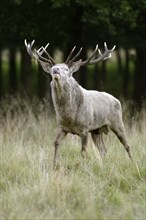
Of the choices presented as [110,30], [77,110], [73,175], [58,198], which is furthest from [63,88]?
[110,30]

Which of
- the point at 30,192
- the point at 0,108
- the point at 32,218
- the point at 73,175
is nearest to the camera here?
the point at 32,218

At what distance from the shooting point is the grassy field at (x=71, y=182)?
7645 mm

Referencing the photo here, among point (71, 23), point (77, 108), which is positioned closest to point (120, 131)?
point (77, 108)

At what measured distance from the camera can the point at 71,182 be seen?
817 centimetres

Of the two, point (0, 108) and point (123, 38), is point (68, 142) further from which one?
point (123, 38)

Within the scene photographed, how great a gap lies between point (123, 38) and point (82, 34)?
1.20m

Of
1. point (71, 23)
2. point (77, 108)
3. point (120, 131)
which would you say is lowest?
point (120, 131)

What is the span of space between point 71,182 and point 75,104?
2102mm

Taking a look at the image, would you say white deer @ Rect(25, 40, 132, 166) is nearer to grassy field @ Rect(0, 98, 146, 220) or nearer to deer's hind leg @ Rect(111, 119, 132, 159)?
deer's hind leg @ Rect(111, 119, 132, 159)

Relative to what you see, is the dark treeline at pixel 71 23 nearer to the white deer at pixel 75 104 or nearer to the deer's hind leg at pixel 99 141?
the deer's hind leg at pixel 99 141

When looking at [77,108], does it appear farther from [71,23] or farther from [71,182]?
[71,23]

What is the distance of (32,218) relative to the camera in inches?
291

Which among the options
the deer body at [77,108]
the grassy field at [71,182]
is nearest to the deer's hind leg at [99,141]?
the grassy field at [71,182]

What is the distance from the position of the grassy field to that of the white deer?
43cm
